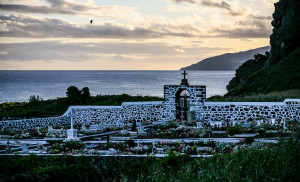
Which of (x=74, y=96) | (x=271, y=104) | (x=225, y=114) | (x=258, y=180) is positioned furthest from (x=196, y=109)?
(x=258, y=180)

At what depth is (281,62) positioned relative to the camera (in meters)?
38.9

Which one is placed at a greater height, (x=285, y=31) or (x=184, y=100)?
(x=285, y=31)

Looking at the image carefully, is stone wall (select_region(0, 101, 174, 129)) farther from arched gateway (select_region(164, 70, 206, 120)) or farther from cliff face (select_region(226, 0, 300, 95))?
cliff face (select_region(226, 0, 300, 95))

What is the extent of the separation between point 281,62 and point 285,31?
15.7ft

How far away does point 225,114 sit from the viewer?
1967 centimetres

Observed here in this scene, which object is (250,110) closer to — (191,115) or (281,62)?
(191,115)

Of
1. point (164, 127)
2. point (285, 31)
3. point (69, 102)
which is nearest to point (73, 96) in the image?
point (69, 102)

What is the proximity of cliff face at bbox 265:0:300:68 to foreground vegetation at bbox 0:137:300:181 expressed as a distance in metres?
33.6

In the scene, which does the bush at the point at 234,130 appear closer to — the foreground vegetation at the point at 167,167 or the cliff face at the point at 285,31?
the foreground vegetation at the point at 167,167

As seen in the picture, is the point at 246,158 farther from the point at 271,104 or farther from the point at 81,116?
the point at 81,116

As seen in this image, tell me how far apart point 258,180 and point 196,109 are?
519 inches

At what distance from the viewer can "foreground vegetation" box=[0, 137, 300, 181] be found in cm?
718

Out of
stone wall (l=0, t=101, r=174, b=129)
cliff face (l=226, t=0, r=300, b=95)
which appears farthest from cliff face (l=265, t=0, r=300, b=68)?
stone wall (l=0, t=101, r=174, b=129)

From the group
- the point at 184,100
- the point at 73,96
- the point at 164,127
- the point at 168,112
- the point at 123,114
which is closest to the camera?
the point at 164,127
